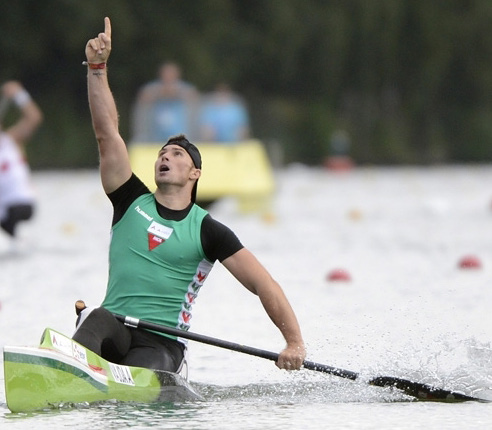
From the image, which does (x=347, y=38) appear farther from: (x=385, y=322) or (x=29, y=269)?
(x=385, y=322)

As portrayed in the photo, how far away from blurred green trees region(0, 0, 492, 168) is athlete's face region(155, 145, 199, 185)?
31.8 metres

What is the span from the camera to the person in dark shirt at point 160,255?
24.3 feet

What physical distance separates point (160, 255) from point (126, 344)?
0.49 m

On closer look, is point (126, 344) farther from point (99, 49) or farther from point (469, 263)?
point (469, 263)

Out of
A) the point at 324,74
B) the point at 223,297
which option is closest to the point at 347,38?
the point at 324,74

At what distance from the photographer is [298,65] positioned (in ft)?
149

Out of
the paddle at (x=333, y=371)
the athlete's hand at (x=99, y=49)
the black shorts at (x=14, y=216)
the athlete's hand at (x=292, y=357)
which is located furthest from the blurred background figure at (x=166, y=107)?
the athlete's hand at (x=292, y=357)

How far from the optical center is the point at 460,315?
35.2 feet

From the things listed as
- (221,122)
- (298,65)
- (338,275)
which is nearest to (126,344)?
(338,275)

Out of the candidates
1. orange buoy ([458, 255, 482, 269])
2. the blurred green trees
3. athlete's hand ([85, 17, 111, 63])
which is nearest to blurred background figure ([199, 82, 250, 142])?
orange buoy ([458, 255, 482, 269])

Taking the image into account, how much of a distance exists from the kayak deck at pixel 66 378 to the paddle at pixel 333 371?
0.23 m

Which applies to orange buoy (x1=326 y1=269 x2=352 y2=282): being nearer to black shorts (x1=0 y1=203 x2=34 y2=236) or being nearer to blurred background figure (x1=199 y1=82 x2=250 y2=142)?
black shorts (x1=0 y1=203 x2=34 y2=236)

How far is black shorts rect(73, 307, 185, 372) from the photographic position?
23.7 ft

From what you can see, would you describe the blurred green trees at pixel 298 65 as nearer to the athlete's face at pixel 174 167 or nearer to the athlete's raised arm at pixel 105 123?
the athlete's raised arm at pixel 105 123
